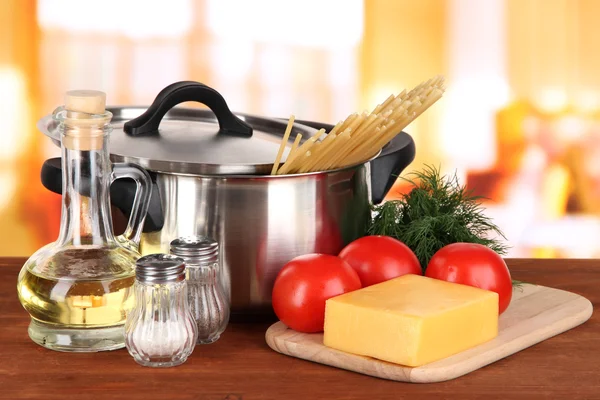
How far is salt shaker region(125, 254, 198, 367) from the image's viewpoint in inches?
33.9

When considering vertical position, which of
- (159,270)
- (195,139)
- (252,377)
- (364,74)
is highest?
A: (364,74)

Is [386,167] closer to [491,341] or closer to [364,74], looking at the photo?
[491,341]

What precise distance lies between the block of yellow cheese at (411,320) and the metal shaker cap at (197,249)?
13 centimetres

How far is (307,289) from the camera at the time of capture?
0.94 metres

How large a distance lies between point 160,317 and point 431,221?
415 millimetres

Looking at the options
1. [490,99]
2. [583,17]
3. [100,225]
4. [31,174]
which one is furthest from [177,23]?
[100,225]

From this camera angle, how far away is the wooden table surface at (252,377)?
826 millimetres

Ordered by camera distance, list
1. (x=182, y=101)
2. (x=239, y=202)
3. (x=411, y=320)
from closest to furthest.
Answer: (x=411, y=320)
(x=239, y=202)
(x=182, y=101)

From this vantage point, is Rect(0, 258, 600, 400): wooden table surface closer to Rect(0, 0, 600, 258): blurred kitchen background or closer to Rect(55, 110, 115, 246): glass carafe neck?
Rect(55, 110, 115, 246): glass carafe neck

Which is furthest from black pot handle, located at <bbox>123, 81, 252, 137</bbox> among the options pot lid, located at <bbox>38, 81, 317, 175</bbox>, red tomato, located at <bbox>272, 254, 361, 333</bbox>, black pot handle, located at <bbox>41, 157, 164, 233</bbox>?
red tomato, located at <bbox>272, 254, 361, 333</bbox>

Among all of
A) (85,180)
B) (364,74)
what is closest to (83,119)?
(85,180)

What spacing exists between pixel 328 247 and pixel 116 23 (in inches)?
87.5

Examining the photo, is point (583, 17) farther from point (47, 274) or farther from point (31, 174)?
point (47, 274)

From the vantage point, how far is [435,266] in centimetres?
102
